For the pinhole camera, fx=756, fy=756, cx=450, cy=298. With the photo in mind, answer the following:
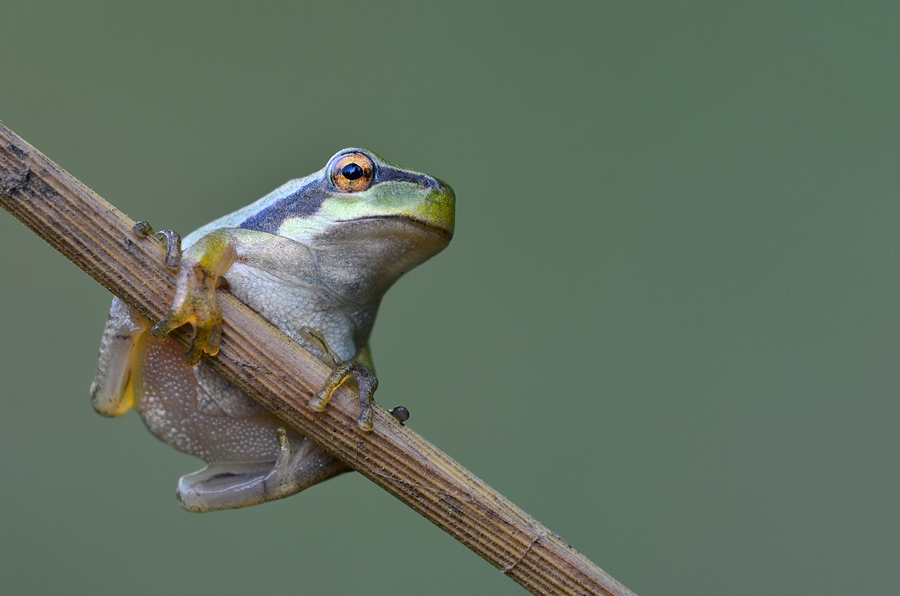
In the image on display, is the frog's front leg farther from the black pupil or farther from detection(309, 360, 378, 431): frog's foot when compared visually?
the black pupil

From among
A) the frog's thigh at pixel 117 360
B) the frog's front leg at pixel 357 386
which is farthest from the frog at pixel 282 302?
the frog's front leg at pixel 357 386

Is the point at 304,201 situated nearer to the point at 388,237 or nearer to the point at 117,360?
the point at 388,237

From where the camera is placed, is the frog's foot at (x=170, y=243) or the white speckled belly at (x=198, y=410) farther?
the white speckled belly at (x=198, y=410)

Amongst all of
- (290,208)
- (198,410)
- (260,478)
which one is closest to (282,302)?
(290,208)

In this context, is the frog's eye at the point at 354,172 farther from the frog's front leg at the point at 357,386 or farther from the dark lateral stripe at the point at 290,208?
the frog's front leg at the point at 357,386

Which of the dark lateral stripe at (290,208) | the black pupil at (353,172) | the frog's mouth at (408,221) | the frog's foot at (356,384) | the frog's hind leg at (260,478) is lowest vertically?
the frog's hind leg at (260,478)

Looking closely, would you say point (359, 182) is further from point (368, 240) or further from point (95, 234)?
point (95, 234)

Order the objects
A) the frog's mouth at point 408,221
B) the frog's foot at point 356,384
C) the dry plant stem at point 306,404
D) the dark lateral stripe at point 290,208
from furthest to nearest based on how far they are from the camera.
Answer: the dark lateral stripe at point 290,208
the frog's mouth at point 408,221
the frog's foot at point 356,384
the dry plant stem at point 306,404
